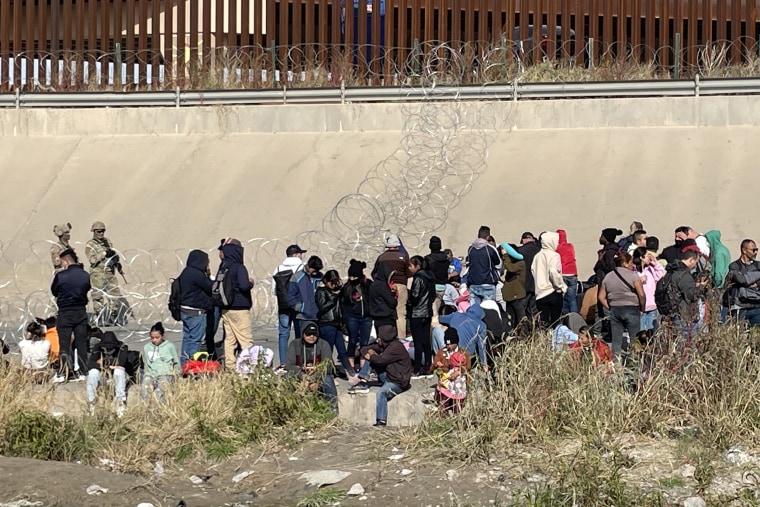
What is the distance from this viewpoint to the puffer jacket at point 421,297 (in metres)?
13.4

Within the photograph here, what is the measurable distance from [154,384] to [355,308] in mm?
2273

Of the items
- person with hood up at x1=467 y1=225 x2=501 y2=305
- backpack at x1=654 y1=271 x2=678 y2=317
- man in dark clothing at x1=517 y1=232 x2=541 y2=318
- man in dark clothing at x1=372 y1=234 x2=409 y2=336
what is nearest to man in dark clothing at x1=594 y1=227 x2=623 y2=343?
backpack at x1=654 y1=271 x2=678 y2=317

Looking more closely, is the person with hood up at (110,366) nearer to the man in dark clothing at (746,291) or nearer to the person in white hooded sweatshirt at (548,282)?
the person in white hooded sweatshirt at (548,282)

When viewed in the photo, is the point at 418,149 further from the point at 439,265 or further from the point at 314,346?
the point at 314,346

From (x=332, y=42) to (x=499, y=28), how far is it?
3.11 meters

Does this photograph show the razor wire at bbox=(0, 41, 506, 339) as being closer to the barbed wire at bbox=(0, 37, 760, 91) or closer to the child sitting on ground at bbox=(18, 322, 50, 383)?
the barbed wire at bbox=(0, 37, 760, 91)

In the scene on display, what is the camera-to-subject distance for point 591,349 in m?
11.9

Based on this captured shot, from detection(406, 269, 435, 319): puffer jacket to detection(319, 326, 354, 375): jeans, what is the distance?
2.53 ft

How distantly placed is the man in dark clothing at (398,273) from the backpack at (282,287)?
2.95 feet

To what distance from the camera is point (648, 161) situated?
69.3 ft

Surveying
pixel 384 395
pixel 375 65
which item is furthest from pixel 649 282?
pixel 375 65

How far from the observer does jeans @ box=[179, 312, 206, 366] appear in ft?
44.8

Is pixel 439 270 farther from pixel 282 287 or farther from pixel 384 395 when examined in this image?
pixel 384 395

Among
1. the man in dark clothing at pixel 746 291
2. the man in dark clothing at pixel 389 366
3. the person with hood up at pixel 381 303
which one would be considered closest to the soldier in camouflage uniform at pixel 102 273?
the person with hood up at pixel 381 303
